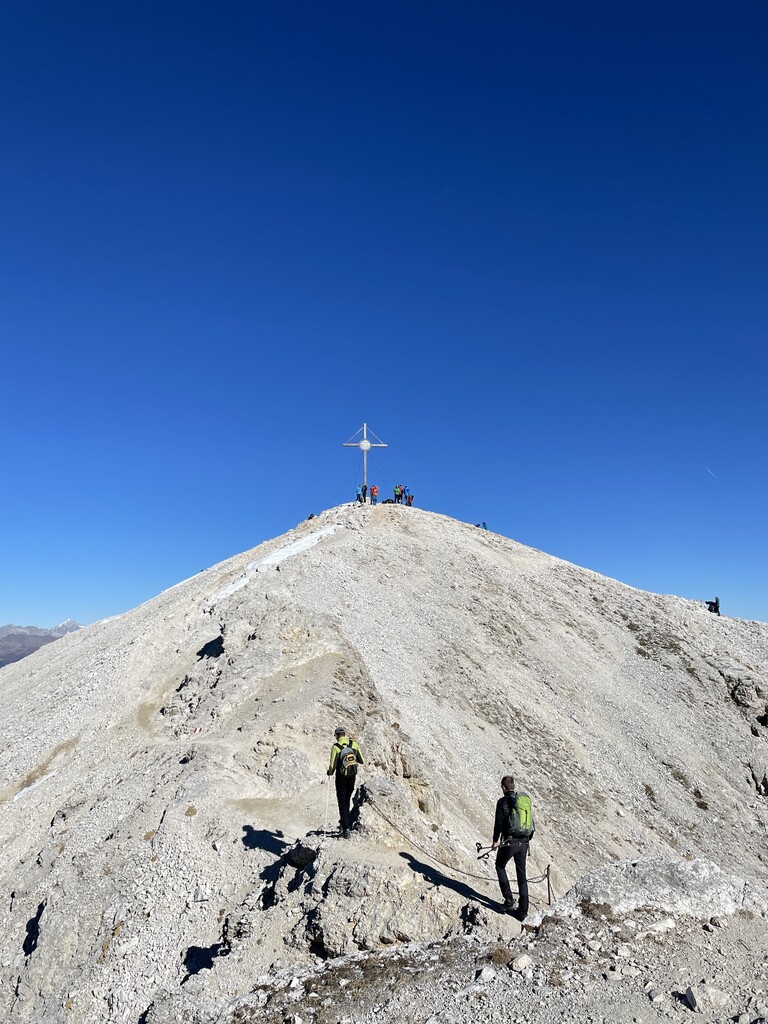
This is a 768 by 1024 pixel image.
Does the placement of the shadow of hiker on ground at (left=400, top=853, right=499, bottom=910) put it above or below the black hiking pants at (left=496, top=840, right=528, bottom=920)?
below

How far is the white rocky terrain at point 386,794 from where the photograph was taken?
35.8 feet

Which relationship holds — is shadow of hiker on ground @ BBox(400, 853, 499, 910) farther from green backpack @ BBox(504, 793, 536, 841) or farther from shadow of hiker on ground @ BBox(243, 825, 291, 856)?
shadow of hiker on ground @ BBox(243, 825, 291, 856)

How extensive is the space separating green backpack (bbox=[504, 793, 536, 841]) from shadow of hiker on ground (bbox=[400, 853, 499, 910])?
1494mm

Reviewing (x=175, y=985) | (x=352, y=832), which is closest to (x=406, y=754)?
(x=352, y=832)

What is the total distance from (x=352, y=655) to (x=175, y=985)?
17500 mm

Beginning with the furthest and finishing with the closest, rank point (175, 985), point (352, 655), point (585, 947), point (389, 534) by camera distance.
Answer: point (389, 534)
point (352, 655)
point (175, 985)
point (585, 947)

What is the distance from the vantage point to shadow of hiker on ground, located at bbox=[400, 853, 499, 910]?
12.9m

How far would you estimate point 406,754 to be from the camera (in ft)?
80.9

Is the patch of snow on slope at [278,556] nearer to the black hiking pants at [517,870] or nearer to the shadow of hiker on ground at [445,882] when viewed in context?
the shadow of hiker on ground at [445,882]

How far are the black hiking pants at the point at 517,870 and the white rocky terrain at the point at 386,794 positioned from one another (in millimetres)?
434

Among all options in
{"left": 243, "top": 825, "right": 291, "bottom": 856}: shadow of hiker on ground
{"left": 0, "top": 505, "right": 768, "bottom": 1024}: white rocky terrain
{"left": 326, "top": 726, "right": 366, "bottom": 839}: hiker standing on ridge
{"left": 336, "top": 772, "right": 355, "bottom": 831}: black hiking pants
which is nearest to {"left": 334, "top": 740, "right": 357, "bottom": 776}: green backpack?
{"left": 326, "top": 726, "right": 366, "bottom": 839}: hiker standing on ridge

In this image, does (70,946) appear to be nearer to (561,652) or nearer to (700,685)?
(561,652)

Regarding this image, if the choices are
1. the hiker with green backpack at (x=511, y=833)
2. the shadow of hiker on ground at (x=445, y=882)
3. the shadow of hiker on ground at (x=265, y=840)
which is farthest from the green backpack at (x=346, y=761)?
the hiker with green backpack at (x=511, y=833)

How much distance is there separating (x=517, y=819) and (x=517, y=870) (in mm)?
1067
